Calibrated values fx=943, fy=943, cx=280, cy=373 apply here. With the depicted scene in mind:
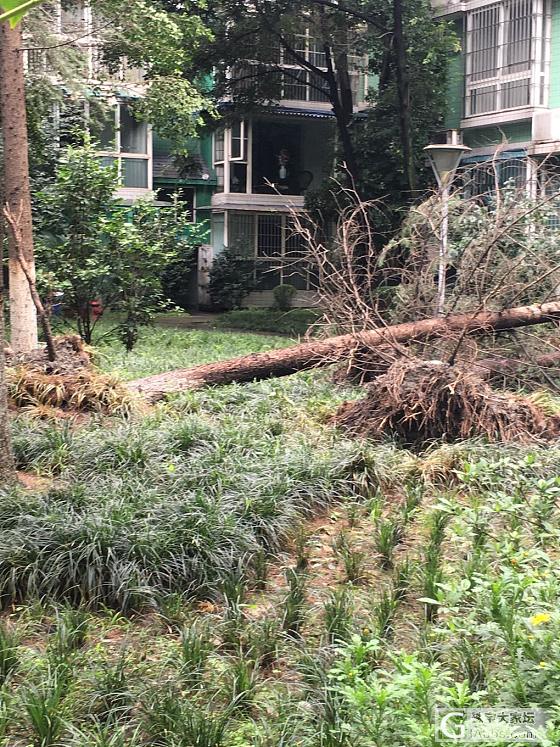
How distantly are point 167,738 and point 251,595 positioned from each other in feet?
5.20

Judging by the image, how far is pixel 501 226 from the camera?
898 centimetres

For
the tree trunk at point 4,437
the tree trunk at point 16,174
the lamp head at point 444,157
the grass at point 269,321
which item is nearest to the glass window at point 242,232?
the grass at point 269,321

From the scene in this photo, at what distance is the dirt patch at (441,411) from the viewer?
7.79 m

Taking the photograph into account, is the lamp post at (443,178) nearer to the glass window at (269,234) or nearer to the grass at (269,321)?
the grass at (269,321)

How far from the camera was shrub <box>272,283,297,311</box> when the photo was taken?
96.4ft

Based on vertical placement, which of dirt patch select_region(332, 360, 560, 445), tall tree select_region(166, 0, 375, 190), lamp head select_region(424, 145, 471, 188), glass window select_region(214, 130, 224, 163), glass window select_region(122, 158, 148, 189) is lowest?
dirt patch select_region(332, 360, 560, 445)

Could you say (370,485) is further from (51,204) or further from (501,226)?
(51,204)

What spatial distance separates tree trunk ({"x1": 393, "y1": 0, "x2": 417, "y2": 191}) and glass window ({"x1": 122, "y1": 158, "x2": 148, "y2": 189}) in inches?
389

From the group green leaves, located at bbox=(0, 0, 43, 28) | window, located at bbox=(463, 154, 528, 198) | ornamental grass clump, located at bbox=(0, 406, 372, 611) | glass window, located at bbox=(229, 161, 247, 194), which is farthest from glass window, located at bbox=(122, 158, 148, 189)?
green leaves, located at bbox=(0, 0, 43, 28)

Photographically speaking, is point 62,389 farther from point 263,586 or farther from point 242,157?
point 242,157

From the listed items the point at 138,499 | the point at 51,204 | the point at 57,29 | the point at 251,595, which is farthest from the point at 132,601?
the point at 57,29

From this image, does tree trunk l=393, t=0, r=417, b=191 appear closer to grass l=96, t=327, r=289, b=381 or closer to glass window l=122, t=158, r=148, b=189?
grass l=96, t=327, r=289, b=381

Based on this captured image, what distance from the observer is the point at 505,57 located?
2409 centimetres

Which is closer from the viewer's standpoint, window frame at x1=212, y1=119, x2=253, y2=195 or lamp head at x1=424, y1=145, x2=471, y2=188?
lamp head at x1=424, y1=145, x2=471, y2=188
